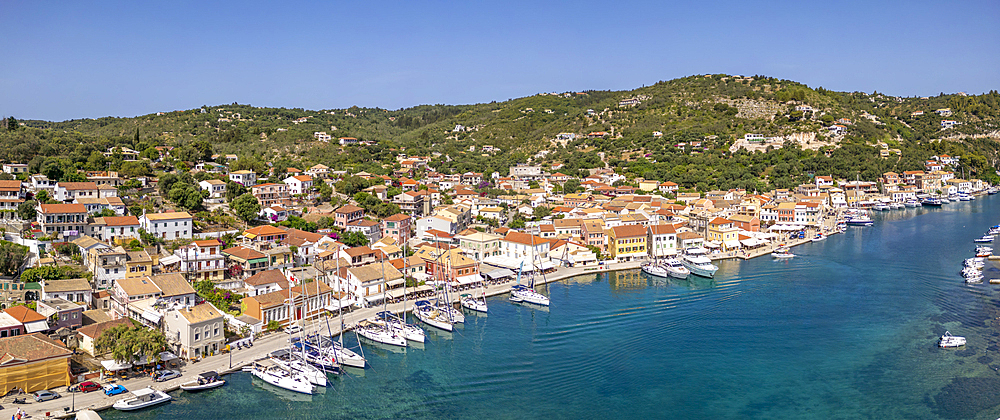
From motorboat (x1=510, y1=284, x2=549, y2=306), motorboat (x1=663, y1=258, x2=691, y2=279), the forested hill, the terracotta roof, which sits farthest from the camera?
the forested hill

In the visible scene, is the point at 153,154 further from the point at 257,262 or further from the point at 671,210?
the point at 671,210

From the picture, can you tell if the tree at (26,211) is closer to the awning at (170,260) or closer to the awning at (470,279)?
the awning at (170,260)

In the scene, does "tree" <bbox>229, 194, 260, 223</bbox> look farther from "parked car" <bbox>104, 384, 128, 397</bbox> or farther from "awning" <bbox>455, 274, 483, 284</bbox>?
"parked car" <bbox>104, 384, 128, 397</bbox>

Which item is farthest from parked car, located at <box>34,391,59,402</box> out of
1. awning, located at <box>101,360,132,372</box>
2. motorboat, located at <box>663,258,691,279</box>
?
motorboat, located at <box>663,258,691,279</box>

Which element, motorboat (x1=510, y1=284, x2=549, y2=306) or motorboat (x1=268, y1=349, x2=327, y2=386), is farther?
motorboat (x1=510, y1=284, x2=549, y2=306)

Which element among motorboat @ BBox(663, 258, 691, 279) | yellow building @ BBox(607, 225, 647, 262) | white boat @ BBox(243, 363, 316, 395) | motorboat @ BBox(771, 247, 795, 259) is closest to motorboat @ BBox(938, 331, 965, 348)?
motorboat @ BBox(663, 258, 691, 279)

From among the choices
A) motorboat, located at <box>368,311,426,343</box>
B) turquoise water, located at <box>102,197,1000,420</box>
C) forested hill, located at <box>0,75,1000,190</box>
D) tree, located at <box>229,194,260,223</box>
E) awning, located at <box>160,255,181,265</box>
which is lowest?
turquoise water, located at <box>102,197,1000,420</box>

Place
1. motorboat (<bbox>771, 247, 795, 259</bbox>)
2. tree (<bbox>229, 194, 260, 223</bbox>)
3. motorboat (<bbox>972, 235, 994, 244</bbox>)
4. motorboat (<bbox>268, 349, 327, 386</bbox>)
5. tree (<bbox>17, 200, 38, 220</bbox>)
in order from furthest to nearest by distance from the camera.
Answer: motorboat (<bbox>972, 235, 994, 244</bbox>)
motorboat (<bbox>771, 247, 795, 259</bbox>)
tree (<bbox>229, 194, 260, 223</bbox>)
tree (<bbox>17, 200, 38, 220</bbox>)
motorboat (<bbox>268, 349, 327, 386</bbox>)

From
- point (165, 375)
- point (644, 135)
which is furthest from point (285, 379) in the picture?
point (644, 135)

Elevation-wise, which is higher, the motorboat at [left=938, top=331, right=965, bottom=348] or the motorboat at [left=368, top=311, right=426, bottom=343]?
the motorboat at [left=368, top=311, right=426, bottom=343]
